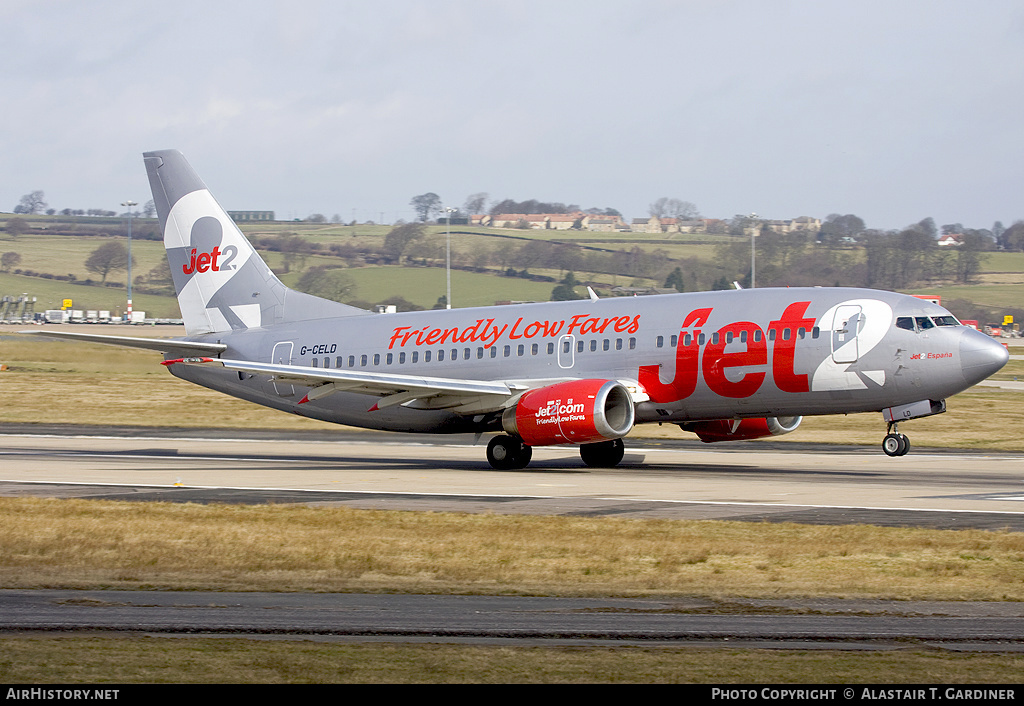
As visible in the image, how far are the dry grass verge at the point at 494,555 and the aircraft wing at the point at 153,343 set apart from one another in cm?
986

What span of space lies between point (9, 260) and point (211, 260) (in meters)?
138

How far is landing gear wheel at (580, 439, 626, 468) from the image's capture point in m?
34.1

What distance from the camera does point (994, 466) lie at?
3212cm

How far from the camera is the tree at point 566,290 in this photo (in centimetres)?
12194

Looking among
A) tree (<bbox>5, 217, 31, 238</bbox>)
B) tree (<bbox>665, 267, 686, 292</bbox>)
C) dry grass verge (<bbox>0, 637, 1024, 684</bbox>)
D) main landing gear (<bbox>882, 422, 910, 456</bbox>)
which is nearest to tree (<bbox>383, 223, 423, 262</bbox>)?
tree (<bbox>665, 267, 686, 292</bbox>)

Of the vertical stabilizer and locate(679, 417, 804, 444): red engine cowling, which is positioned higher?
the vertical stabilizer

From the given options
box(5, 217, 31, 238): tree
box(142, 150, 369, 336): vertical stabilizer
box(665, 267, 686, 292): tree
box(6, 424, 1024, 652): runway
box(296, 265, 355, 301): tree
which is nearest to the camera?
box(6, 424, 1024, 652): runway

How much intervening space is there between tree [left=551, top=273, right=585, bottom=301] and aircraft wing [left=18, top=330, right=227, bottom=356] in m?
81.8

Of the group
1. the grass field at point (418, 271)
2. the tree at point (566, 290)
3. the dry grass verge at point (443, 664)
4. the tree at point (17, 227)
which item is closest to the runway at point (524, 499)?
the dry grass verge at point (443, 664)

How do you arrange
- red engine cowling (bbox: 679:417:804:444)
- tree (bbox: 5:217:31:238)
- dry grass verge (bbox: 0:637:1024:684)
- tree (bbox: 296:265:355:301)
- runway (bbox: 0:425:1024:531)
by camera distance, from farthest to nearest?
tree (bbox: 5:217:31:238) < tree (bbox: 296:265:355:301) < red engine cowling (bbox: 679:417:804:444) < runway (bbox: 0:425:1024:531) < dry grass verge (bbox: 0:637:1024:684)

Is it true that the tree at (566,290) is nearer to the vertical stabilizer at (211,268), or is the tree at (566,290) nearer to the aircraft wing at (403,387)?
the vertical stabilizer at (211,268)

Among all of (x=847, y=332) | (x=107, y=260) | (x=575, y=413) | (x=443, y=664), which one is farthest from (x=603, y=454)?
(x=107, y=260)

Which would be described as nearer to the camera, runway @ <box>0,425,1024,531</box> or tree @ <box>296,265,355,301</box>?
runway @ <box>0,425,1024,531</box>

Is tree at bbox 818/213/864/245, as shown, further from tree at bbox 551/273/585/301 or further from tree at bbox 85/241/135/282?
tree at bbox 85/241/135/282
